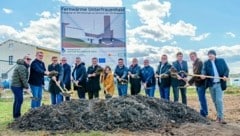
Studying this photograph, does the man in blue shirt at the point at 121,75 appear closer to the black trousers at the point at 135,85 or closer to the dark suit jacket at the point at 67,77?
the black trousers at the point at 135,85

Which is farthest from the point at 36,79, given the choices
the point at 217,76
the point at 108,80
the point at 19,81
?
the point at 217,76

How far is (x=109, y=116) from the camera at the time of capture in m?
10.9

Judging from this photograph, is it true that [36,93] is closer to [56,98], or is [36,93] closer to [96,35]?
[56,98]

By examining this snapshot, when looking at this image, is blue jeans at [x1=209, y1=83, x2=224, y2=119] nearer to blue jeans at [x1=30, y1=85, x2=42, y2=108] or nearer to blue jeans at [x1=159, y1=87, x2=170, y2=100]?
blue jeans at [x1=159, y1=87, x2=170, y2=100]

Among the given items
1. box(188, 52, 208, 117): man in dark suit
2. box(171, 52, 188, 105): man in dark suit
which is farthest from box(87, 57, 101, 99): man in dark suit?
box(188, 52, 208, 117): man in dark suit

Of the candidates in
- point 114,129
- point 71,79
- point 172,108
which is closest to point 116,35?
point 71,79

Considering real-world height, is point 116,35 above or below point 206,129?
above

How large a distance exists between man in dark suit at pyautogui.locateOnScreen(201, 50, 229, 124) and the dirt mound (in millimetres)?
746

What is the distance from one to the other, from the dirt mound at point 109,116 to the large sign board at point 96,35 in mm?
4694

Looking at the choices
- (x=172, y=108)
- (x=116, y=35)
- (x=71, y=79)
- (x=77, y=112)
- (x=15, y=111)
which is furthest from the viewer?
(x=116, y=35)

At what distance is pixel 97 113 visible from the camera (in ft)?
36.7

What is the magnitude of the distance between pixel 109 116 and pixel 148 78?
463 cm

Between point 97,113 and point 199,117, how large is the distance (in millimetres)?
2620

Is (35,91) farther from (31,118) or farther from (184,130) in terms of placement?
(184,130)
